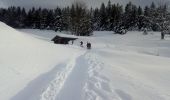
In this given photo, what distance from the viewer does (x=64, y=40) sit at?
62156mm

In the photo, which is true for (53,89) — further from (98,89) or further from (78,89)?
(98,89)

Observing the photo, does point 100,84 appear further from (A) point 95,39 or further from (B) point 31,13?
(B) point 31,13

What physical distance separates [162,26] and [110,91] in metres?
59.6

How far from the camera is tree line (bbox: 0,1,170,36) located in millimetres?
79875

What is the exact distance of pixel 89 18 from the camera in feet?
279

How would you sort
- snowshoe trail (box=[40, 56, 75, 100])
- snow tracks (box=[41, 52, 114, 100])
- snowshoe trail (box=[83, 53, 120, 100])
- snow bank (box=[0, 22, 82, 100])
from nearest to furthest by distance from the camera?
snowshoe trail (box=[83, 53, 120, 100]) → snow tracks (box=[41, 52, 114, 100]) → snowshoe trail (box=[40, 56, 75, 100]) → snow bank (box=[0, 22, 82, 100])

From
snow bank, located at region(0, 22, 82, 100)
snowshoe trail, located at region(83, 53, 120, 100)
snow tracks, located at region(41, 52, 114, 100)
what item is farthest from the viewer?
snow bank, located at region(0, 22, 82, 100)

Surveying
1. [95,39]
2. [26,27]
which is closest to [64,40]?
[95,39]

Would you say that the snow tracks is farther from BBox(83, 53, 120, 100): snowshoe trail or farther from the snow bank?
the snow bank

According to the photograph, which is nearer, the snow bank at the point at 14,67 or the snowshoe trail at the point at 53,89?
the snowshoe trail at the point at 53,89

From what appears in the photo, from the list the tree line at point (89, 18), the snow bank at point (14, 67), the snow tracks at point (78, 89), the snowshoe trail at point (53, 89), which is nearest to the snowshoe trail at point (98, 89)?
the snow tracks at point (78, 89)

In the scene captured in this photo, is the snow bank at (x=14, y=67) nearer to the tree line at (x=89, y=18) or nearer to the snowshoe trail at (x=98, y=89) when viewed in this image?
the snowshoe trail at (x=98, y=89)

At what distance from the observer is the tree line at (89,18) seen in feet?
262

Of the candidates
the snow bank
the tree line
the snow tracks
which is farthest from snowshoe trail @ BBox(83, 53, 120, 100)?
the tree line
